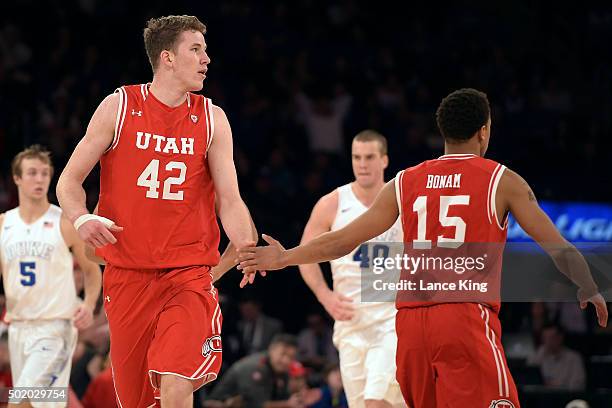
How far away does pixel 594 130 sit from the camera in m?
15.9

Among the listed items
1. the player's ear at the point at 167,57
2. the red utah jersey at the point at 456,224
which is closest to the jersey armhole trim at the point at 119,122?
the player's ear at the point at 167,57

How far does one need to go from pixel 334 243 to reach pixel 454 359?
99 cm

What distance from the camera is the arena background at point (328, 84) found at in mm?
13250

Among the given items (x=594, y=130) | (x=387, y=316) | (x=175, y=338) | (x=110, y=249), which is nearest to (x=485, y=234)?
(x=175, y=338)

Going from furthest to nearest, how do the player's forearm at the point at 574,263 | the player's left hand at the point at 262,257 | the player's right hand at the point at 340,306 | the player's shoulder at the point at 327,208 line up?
the player's shoulder at the point at 327,208 → the player's right hand at the point at 340,306 → the player's left hand at the point at 262,257 → the player's forearm at the point at 574,263

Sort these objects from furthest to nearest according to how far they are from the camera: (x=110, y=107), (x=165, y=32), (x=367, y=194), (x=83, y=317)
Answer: (x=367, y=194)
(x=83, y=317)
(x=165, y=32)
(x=110, y=107)

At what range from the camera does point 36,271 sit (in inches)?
341

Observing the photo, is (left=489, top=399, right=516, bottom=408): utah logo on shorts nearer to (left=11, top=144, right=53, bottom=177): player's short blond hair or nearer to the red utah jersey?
the red utah jersey

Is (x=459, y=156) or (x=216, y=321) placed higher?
(x=459, y=156)

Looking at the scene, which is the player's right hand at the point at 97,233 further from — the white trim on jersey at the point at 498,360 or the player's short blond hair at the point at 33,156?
the player's short blond hair at the point at 33,156

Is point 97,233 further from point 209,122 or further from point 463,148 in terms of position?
point 463,148

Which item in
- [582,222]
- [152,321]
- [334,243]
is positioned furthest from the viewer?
[582,222]

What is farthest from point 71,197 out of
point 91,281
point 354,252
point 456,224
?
point 354,252

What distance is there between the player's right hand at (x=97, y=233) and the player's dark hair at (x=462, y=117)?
6.02ft
